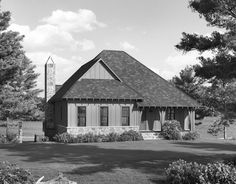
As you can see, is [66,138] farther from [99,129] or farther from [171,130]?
[171,130]

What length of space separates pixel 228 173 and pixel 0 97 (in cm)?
2563

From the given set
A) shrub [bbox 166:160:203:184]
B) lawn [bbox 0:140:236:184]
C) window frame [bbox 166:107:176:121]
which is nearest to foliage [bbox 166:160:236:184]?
shrub [bbox 166:160:203:184]

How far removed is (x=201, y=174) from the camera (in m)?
13.8

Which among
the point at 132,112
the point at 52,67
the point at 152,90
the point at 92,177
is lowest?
the point at 92,177

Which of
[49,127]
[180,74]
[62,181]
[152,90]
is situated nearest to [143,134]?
[152,90]

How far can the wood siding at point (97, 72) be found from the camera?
35812mm

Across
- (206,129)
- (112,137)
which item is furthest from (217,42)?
(206,129)

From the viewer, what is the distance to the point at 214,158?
70.7 ft

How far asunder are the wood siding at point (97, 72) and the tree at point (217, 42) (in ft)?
53.8

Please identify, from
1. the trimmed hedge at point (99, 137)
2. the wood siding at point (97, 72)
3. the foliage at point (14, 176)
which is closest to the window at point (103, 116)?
the trimmed hedge at point (99, 137)

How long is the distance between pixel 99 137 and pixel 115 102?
150 inches

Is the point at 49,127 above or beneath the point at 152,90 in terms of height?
beneath

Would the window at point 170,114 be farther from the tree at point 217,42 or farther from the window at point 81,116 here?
the tree at point 217,42

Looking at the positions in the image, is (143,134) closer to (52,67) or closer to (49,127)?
(49,127)
